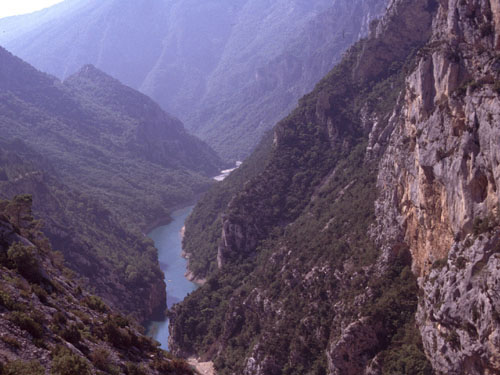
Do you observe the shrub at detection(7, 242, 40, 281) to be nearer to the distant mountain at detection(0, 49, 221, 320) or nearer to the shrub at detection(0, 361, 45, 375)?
the shrub at detection(0, 361, 45, 375)

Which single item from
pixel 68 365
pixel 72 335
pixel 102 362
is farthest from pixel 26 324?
pixel 68 365

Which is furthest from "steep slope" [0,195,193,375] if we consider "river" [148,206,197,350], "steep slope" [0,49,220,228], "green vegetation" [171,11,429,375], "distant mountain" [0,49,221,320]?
"steep slope" [0,49,220,228]

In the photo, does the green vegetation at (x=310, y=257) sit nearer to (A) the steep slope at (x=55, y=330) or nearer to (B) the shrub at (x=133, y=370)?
(A) the steep slope at (x=55, y=330)

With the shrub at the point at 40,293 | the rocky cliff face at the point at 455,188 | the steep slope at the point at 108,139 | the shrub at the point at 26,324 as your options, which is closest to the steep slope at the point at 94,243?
the steep slope at the point at 108,139

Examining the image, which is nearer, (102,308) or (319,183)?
(102,308)

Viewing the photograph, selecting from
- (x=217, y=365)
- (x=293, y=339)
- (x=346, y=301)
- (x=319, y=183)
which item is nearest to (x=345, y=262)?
(x=346, y=301)

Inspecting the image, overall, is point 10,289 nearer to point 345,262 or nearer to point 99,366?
point 99,366

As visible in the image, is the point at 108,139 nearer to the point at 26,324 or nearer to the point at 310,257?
the point at 310,257
